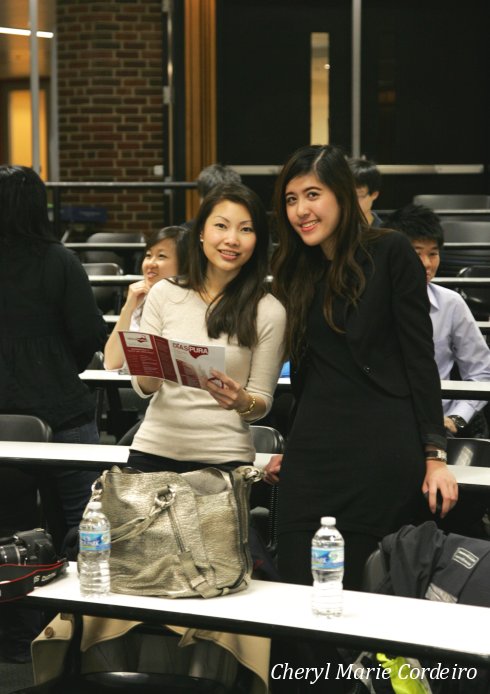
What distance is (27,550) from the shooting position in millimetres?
2205

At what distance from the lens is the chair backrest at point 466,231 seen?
7.67m

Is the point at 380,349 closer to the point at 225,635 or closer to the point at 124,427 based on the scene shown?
the point at 225,635

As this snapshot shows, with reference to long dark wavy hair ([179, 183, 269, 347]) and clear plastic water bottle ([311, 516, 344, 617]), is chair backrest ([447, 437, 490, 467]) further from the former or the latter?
clear plastic water bottle ([311, 516, 344, 617])

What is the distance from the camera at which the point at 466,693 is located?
80.4 inches

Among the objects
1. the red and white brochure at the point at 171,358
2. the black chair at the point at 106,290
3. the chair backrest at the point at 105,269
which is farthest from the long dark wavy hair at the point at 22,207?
the chair backrest at the point at 105,269

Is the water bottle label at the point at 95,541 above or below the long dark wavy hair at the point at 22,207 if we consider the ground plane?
below

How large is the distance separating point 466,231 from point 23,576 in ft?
20.0

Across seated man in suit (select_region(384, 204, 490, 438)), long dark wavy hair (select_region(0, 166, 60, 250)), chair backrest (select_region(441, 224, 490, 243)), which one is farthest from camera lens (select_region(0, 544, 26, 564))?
chair backrest (select_region(441, 224, 490, 243))

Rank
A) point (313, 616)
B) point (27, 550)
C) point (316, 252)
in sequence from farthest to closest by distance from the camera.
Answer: point (316, 252), point (27, 550), point (313, 616)

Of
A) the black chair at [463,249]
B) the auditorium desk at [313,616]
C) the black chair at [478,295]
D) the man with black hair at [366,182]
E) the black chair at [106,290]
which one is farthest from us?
the black chair at [106,290]

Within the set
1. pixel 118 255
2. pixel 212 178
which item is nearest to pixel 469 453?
pixel 212 178

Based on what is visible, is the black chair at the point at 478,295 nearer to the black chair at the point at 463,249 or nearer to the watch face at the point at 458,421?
the black chair at the point at 463,249

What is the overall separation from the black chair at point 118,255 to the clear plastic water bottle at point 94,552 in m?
5.65

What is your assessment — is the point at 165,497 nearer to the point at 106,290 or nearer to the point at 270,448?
the point at 270,448
